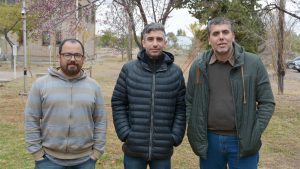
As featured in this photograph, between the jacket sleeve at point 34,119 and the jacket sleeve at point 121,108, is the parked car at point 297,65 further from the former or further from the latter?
the jacket sleeve at point 34,119

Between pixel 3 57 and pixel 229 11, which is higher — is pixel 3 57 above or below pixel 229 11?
below

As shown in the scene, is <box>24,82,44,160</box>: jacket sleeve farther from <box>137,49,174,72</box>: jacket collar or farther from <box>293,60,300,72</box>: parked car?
<box>293,60,300,72</box>: parked car

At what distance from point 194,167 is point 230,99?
10.0ft

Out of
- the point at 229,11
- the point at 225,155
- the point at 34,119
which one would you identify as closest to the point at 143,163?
the point at 225,155

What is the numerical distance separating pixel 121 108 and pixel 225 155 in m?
0.99

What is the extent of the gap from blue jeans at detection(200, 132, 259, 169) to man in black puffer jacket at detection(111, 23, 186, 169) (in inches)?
11.7

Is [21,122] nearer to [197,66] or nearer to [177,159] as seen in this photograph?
[177,159]

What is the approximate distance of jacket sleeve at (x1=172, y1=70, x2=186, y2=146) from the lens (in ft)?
12.7

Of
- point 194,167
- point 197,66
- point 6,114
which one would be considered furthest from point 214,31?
point 6,114

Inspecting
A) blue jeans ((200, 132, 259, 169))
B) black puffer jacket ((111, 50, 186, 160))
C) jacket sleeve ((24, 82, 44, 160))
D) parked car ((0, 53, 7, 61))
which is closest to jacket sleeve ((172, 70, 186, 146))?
black puffer jacket ((111, 50, 186, 160))

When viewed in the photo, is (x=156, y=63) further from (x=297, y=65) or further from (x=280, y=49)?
(x=297, y=65)

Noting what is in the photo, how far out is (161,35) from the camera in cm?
377

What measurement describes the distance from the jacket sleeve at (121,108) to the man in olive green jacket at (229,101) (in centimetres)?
58

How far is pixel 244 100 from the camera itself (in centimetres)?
366
